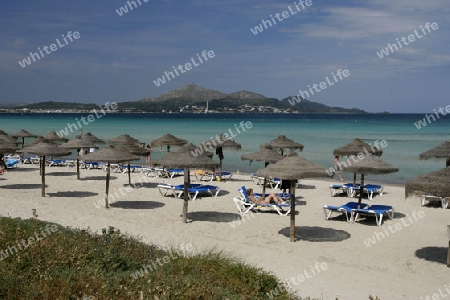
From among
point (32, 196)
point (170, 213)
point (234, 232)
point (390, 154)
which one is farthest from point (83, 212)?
point (390, 154)

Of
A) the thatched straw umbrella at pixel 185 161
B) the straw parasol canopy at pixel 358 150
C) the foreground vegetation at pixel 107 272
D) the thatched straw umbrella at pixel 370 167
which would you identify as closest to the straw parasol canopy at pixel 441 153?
the straw parasol canopy at pixel 358 150

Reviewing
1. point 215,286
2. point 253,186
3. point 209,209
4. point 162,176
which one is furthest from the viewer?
point 162,176

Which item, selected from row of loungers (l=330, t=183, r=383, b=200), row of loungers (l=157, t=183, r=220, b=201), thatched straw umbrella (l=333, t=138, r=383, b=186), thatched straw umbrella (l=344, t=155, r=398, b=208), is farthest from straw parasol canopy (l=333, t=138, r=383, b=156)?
row of loungers (l=157, t=183, r=220, b=201)

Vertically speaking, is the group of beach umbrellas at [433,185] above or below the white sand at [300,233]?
above

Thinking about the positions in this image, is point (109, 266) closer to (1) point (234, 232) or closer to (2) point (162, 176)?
(1) point (234, 232)

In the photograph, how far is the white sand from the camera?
8039 mm

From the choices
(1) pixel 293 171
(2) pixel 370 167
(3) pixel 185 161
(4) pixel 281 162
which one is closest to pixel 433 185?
(1) pixel 293 171

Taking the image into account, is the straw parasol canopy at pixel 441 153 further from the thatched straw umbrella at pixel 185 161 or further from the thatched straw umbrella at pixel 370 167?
the thatched straw umbrella at pixel 185 161

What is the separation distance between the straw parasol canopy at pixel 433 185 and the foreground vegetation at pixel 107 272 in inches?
148

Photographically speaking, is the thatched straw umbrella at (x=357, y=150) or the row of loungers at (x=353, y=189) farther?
the row of loungers at (x=353, y=189)

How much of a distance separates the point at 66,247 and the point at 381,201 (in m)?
12.4

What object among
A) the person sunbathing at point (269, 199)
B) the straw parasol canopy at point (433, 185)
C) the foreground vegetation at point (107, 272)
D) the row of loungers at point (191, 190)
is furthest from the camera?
the row of loungers at point (191, 190)

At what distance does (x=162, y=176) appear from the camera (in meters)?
21.4

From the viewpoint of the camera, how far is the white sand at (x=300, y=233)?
316 inches
